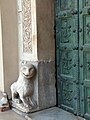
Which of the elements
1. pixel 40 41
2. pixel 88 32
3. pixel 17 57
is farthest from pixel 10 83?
pixel 88 32

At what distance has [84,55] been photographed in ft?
6.11

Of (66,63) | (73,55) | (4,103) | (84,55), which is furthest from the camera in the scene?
(4,103)

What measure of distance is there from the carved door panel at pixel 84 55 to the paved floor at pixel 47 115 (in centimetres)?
16

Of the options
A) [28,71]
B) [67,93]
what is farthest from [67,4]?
[67,93]

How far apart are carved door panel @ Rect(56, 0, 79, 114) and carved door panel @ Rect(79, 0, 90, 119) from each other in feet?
0.21

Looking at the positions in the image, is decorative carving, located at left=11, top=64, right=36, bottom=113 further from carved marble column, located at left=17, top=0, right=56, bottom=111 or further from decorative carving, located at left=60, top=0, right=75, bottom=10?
decorative carving, located at left=60, top=0, right=75, bottom=10

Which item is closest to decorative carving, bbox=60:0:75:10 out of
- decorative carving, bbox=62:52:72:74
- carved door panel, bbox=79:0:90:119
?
carved door panel, bbox=79:0:90:119

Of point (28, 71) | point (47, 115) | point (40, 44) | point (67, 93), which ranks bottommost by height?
point (47, 115)

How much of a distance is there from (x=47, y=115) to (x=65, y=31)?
2.74 feet

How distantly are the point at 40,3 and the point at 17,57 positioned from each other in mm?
726

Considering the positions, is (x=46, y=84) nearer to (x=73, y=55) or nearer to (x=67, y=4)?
Result: (x=73, y=55)

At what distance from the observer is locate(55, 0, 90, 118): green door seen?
72.7 inches

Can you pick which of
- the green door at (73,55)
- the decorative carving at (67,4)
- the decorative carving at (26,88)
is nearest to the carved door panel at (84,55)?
the green door at (73,55)

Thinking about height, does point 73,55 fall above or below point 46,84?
above
